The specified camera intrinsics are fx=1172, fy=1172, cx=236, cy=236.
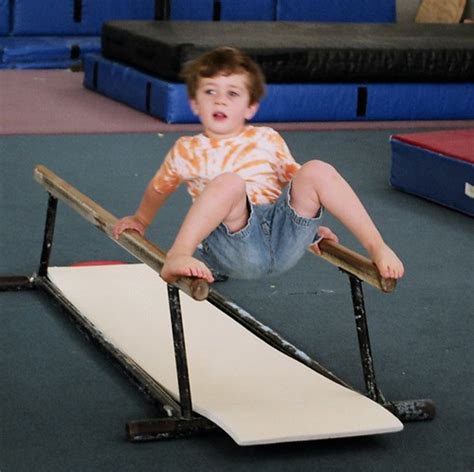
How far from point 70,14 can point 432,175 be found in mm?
4495

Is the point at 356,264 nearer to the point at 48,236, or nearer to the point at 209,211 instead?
the point at 209,211

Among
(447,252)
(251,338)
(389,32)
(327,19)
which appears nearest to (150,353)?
(251,338)

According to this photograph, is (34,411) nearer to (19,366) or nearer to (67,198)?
(19,366)

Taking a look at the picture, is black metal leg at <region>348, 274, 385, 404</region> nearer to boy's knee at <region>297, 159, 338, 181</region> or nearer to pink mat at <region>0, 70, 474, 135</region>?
boy's knee at <region>297, 159, 338, 181</region>

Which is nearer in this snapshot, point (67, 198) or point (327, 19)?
point (67, 198)

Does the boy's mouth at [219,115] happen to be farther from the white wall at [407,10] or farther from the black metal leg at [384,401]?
the white wall at [407,10]

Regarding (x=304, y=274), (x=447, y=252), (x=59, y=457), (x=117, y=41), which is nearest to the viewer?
(x=59, y=457)

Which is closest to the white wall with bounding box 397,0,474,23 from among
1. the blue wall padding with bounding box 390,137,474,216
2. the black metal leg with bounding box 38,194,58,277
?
the blue wall padding with bounding box 390,137,474,216

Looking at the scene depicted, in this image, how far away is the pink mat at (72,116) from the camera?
6492mm

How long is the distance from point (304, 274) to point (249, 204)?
3.90 ft

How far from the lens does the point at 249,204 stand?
9.48 ft

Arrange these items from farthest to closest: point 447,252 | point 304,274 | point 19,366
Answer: point 447,252 < point 304,274 < point 19,366

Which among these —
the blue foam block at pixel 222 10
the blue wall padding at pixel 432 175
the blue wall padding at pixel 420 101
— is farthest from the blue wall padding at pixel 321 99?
the blue foam block at pixel 222 10

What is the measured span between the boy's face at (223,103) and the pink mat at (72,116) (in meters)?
3.39
